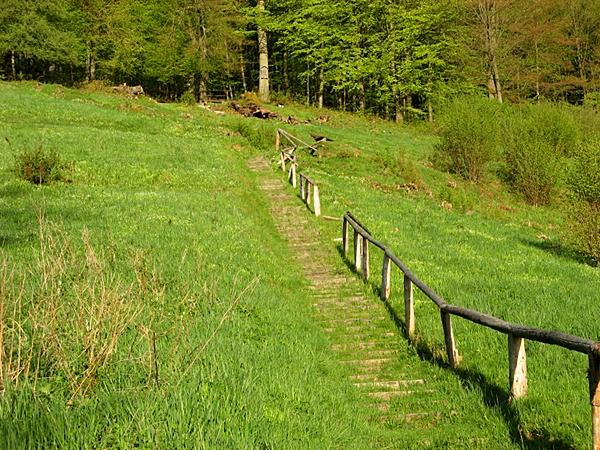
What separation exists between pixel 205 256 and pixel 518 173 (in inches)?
1016

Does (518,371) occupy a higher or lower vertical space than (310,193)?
lower

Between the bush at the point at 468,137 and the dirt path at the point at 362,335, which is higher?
the bush at the point at 468,137

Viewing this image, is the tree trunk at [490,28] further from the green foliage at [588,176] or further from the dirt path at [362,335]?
the dirt path at [362,335]

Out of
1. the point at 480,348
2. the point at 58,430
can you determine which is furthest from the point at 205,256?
the point at 58,430

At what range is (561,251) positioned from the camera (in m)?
20.3

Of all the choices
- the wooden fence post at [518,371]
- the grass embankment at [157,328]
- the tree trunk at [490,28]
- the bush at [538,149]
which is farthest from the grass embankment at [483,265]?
the tree trunk at [490,28]

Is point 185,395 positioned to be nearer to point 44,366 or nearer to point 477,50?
point 44,366

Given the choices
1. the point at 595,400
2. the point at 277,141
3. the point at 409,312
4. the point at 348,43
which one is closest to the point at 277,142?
the point at 277,141

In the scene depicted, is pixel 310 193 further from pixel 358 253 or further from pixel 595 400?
pixel 595 400

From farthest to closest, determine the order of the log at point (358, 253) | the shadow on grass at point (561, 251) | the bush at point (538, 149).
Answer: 1. the bush at point (538, 149)
2. the shadow on grass at point (561, 251)
3. the log at point (358, 253)

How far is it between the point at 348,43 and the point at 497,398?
168 ft

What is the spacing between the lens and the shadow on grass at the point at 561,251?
61.8 ft

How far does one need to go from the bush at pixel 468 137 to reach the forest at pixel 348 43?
17.6m

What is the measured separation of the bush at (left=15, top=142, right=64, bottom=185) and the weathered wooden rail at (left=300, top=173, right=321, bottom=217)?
9.81 m
